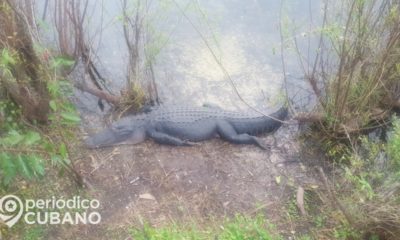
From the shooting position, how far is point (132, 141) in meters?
4.35

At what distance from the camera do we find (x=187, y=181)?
396cm

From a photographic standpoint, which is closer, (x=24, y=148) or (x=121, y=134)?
(x=24, y=148)

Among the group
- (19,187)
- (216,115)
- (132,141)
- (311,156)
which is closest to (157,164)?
(132,141)

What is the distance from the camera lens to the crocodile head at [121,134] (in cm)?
419

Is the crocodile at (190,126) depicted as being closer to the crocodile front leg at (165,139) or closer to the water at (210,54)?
the crocodile front leg at (165,139)

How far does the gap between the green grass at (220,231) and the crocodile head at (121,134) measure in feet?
3.49

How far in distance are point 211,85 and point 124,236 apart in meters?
2.22
